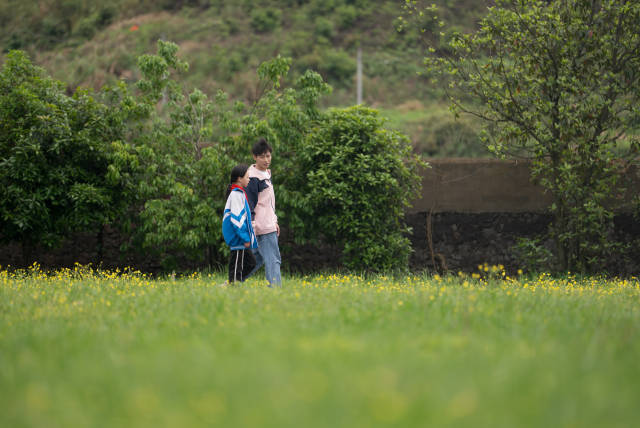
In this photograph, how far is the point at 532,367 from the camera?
2922 millimetres

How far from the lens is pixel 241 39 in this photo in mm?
40250

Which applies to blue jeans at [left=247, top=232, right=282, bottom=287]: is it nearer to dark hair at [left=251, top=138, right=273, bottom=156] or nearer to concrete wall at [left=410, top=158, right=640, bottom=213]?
dark hair at [left=251, top=138, right=273, bottom=156]

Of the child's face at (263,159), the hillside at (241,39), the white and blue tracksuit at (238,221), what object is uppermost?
the hillside at (241,39)

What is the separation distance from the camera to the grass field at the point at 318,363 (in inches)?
95.4

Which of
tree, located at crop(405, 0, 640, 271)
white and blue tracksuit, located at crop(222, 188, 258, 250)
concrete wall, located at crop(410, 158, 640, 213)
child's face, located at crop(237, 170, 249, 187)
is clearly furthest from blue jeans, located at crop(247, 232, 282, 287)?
concrete wall, located at crop(410, 158, 640, 213)

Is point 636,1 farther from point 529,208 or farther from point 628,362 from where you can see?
point 628,362

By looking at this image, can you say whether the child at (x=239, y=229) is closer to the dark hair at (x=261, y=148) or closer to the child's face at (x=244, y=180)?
the child's face at (x=244, y=180)

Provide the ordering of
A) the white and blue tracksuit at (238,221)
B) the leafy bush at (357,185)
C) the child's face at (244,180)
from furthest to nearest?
the leafy bush at (357,185) → the child's face at (244,180) → the white and blue tracksuit at (238,221)

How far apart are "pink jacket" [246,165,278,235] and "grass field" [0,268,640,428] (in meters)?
1.63

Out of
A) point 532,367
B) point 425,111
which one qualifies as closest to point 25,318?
point 532,367

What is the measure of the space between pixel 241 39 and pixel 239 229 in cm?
3679

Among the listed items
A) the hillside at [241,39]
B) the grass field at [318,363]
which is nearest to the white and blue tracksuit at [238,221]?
the grass field at [318,363]

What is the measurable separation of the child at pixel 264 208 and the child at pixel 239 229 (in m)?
0.13

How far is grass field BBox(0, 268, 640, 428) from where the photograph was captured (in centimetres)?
242
